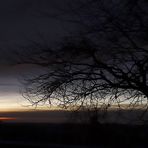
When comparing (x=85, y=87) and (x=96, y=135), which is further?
(x=96, y=135)

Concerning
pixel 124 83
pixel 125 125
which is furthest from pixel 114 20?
pixel 125 125

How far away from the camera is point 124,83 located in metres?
15.4

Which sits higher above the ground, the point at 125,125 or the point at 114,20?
the point at 114,20

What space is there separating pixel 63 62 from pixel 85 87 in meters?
0.88

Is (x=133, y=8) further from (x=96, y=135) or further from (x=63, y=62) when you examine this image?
(x=96, y=135)

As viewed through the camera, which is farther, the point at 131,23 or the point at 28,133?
the point at 28,133

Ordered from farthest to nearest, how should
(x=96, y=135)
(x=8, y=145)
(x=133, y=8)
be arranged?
1. (x=96, y=135)
2. (x=8, y=145)
3. (x=133, y=8)

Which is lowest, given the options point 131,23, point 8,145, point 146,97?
point 8,145

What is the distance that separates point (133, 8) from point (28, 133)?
7242 millimetres

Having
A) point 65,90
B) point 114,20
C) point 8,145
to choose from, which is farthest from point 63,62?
point 8,145

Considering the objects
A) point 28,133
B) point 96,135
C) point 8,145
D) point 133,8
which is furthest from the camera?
point 28,133

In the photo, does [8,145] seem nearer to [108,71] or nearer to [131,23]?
[108,71]

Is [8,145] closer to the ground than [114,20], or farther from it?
closer to the ground

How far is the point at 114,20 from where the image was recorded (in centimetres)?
1520
